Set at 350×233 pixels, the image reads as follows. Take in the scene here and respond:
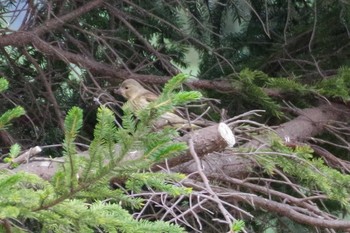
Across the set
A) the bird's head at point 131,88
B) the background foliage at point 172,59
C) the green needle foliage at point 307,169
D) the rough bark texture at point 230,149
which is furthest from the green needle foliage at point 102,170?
the bird's head at point 131,88

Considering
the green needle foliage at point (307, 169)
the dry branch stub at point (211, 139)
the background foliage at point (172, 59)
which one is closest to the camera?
the dry branch stub at point (211, 139)

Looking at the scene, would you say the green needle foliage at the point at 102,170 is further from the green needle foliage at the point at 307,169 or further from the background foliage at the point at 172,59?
the background foliage at the point at 172,59

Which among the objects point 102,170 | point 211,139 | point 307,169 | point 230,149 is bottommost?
point 307,169

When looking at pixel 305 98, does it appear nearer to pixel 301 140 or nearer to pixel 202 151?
pixel 301 140

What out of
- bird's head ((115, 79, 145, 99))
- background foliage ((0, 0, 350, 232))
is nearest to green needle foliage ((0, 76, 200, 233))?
background foliage ((0, 0, 350, 232))

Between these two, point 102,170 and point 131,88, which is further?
point 131,88

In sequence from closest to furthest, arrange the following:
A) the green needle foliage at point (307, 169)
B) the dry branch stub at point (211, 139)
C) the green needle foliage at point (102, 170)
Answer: the green needle foliage at point (102, 170) → the dry branch stub at point (211, 139) → the green needle foliage at point (307, 169)

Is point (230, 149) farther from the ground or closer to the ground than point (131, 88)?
closer to the ground

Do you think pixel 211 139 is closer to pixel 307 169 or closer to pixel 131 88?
pixel 307 169

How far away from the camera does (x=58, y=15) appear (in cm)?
436

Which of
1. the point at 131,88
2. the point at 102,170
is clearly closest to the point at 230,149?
the point at 131,88

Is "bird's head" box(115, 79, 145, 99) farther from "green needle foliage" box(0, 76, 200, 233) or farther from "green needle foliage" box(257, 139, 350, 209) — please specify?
"green needle foliage" box(0, 76, 200, 233)

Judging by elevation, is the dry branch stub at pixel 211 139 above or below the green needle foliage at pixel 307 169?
above

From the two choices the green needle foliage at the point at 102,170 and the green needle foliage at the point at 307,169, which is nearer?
the green needle foliage at the point at 102,170
